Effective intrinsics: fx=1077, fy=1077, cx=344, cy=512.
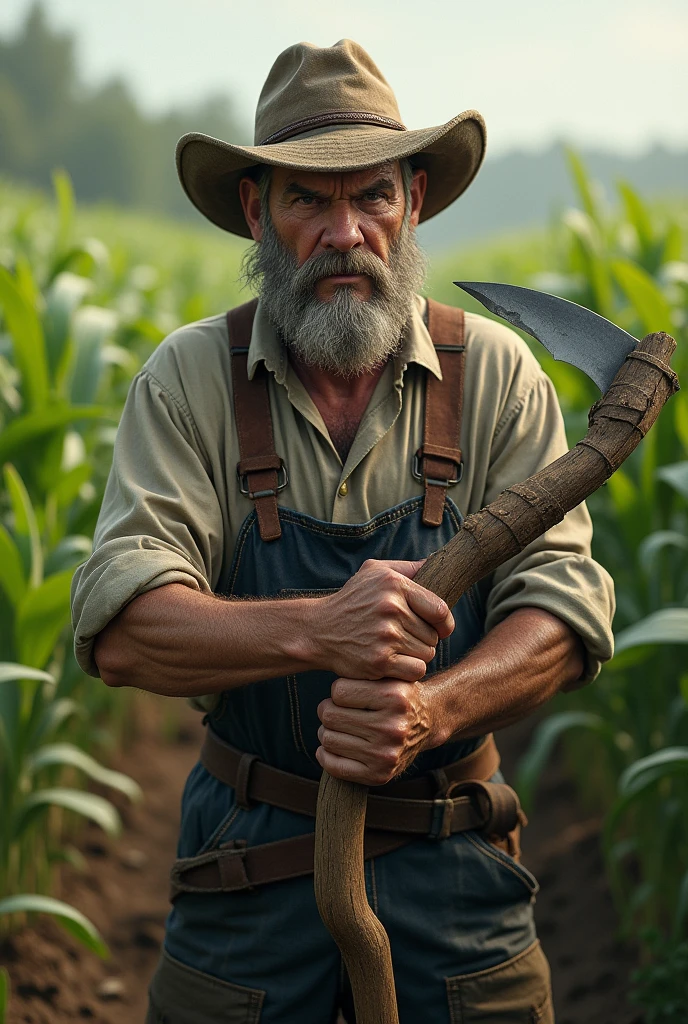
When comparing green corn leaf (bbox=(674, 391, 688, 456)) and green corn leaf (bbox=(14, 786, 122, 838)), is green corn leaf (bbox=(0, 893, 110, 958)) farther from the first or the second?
green corn leaf (bbox=(674, 391, 688, 456))

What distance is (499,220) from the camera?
3497 inches

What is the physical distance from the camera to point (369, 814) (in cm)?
179

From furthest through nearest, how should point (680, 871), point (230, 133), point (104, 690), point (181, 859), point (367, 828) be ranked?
1. point (230, 133)
2. point (104, 690)
3. point (680, 871)
4. point (181, 859)
5. point (367, 828)

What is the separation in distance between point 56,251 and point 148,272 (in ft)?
6.23

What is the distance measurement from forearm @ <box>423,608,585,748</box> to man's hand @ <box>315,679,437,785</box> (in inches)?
3.3

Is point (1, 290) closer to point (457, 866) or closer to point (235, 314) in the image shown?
point (235, 314)

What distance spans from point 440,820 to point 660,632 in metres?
0.69

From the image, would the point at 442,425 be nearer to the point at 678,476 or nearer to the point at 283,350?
the point at 283,350

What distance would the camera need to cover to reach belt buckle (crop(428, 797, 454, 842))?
5.94 ft

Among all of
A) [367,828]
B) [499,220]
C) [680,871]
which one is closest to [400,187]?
[367,828]

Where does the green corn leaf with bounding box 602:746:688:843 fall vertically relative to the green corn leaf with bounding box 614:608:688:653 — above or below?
below

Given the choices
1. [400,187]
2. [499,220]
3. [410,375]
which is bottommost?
[499,220]

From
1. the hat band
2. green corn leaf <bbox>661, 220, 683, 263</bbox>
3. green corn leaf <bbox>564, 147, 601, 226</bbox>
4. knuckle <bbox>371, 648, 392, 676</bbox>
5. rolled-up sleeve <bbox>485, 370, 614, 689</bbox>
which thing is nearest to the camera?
knuckle <bbox>371, 648, 392, 676</bbox>

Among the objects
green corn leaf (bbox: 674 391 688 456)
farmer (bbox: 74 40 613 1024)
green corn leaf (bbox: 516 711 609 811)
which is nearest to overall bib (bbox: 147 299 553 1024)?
farmer (bbox: 74 40 613 1024)
